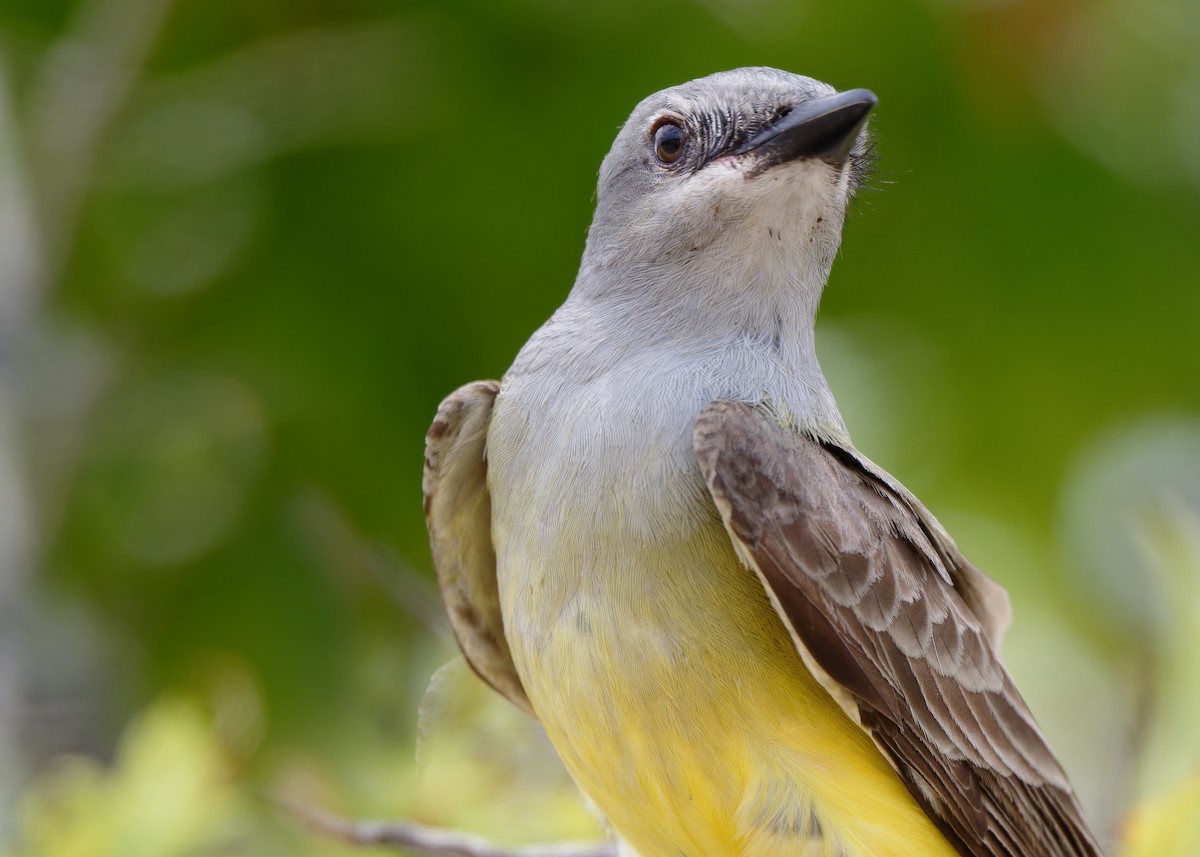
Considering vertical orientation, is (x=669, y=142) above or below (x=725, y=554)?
above

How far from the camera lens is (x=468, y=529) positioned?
3.21m

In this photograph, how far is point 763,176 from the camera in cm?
291

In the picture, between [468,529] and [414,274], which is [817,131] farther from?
[414,274]

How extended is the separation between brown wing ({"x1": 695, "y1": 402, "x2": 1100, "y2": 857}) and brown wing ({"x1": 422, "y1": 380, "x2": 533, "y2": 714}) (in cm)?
69

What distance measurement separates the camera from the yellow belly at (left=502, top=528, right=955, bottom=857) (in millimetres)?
2518

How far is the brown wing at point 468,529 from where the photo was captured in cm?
310

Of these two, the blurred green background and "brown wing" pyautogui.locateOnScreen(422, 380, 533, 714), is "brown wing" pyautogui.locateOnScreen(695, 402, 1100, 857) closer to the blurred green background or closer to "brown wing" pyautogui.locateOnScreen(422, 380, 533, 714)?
"brown wing" pyautogui.locateOnScreen(422, 380, 533, 714)

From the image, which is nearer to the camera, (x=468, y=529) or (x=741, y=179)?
(x=741, y=179)

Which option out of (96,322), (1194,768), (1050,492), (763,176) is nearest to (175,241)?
(96,322)

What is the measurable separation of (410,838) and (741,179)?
163cm

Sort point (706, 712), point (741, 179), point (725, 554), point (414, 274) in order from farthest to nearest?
1. point (414, 274)
2. point (741, 179)
3. point (725, 554)
4. point (706, 712)

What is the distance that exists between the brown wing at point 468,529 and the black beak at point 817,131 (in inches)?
32.7

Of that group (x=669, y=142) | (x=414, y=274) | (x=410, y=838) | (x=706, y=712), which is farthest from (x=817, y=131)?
(x=414, y=274)

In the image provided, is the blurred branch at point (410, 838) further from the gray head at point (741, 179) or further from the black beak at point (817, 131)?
the black beak at point (817, 131)
